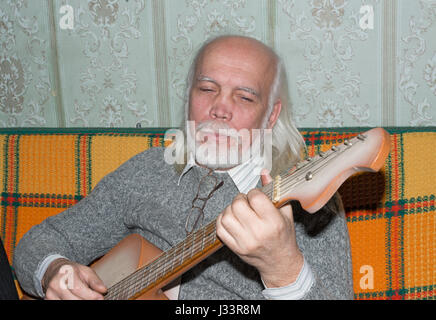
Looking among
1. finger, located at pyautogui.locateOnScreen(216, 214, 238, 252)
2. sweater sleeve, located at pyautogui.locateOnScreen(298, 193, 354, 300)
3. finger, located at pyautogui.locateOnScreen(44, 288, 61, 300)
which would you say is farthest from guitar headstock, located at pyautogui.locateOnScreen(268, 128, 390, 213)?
finger, located at pyautogui.locateOnScreen(44, 288, 61, 300)

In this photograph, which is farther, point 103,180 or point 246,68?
point 103,180

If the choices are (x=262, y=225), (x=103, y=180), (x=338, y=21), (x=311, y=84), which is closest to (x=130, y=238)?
(x=103, y=180)

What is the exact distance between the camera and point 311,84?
1.55 metres

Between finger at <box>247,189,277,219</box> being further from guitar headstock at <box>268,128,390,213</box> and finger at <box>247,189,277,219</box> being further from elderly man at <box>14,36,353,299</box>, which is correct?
elderly man at <box>14,36,353,299</box>

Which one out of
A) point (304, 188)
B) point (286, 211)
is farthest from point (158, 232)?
point (304, 188)

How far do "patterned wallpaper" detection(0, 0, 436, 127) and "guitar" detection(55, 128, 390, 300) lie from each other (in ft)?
2.33

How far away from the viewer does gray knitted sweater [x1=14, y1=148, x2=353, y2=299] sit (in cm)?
104

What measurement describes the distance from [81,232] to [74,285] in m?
0.28

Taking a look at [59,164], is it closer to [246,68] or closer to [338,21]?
[246,68]

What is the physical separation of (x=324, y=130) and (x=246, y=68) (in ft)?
1.02

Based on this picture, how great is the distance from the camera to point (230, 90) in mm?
1209

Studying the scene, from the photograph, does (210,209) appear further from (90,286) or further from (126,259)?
(90,286)
